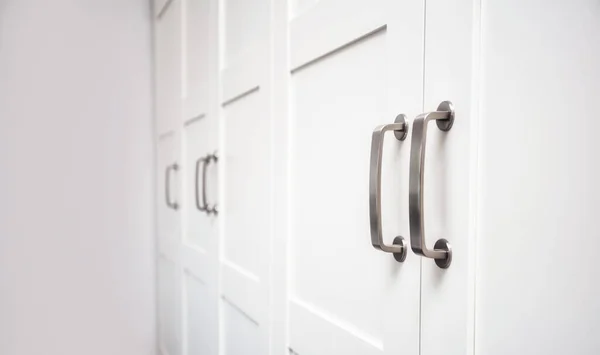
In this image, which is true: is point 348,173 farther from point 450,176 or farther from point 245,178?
point 245,178

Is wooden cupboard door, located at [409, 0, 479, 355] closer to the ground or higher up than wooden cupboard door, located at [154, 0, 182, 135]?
closer to the ground

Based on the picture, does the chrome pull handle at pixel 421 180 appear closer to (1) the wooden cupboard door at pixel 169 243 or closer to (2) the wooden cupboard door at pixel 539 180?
(2) the wooden cupboard door at pixel 539 180

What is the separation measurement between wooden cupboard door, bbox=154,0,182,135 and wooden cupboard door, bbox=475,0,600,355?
116 cm

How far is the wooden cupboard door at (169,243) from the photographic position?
1435 millimetres

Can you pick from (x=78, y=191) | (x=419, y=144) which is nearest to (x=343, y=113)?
(x=419, y=144)

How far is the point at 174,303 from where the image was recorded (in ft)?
4.87

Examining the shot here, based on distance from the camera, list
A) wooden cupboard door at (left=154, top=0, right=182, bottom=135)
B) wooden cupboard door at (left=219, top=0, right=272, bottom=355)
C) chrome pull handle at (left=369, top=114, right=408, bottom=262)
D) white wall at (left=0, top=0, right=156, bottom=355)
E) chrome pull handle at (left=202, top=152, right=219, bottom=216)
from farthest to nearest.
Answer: white wall at (left=0, top=0, right=156, bottom=355), wooden cupboard door at (left=154, top=0, right=182, bottom=135), chrome pull handle at (left=202, top=152, right=219, bottom=216), wooden cupboard door at (left=219, top=0, right=272, bottom=355), chrome pull handle at (left=369, top=114, right=408, bottom=262)

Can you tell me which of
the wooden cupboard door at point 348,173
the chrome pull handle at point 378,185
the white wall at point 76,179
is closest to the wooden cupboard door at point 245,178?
the wooden cupboard door at point 348,173

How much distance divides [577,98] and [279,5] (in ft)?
1.71

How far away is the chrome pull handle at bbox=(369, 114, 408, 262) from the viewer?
43 centimetres

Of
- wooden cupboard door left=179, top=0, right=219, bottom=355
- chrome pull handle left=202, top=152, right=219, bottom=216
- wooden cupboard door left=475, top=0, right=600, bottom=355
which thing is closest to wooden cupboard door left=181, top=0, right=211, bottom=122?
wooden cupboard door left=179, top=0, right=219, bottom=355

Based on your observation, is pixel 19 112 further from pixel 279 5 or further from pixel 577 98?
pixel 577 98

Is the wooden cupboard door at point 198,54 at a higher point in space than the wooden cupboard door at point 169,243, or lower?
higher

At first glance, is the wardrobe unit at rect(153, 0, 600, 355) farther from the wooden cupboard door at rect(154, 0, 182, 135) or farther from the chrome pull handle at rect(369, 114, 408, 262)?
the wooden cupboard door at rect(154, 0, 182, 135)
